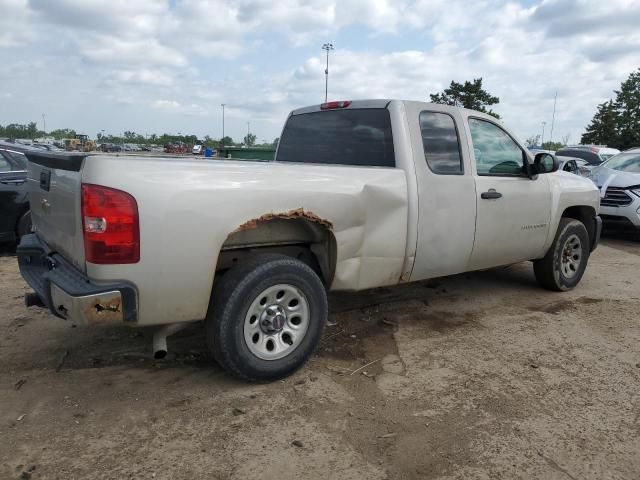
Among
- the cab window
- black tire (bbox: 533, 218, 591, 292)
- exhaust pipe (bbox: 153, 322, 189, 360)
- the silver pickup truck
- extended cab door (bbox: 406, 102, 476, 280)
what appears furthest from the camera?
black tire (bbox: 533, 218, 591, 292)

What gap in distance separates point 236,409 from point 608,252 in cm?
763

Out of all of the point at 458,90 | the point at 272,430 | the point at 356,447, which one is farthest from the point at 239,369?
the point at 458,90

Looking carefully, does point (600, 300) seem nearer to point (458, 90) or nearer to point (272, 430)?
point (272, 430)

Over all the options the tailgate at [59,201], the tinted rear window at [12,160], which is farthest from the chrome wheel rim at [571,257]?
the tinted rear window at [12,160]

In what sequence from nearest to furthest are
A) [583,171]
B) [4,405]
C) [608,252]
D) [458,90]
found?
[4,405] < [608,252] < [583,171] < [458,90]

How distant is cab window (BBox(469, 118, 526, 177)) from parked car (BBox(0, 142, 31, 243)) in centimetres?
571

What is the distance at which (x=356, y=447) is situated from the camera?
8.85ft

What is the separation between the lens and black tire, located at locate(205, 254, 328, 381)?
307 cm

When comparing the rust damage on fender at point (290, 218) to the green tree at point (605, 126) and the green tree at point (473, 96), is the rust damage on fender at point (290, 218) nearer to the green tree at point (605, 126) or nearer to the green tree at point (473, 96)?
the green tree at point (473, 96)

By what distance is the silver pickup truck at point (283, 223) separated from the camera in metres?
2.71

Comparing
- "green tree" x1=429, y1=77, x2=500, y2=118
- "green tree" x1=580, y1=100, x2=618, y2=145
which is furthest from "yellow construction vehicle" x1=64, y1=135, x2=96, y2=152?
"green tree" x1=580, y1=100, x2=618, y2=145

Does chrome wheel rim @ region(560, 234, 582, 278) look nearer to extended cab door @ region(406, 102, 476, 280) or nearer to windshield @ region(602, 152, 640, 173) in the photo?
extended cab door @ region(406, 102, 476, 280)

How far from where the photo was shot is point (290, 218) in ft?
10.8

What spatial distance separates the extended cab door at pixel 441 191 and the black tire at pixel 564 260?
1582 mm
